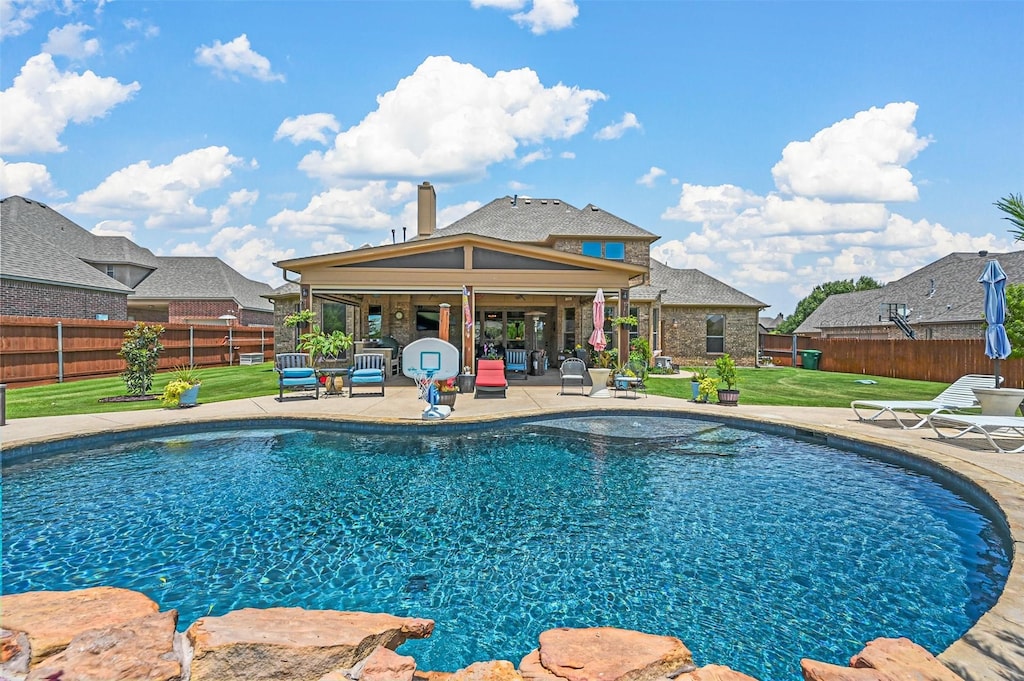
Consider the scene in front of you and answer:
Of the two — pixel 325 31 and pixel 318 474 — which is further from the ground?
pixel 325 31

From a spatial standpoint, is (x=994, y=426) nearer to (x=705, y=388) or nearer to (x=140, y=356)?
(x=705, y=388)

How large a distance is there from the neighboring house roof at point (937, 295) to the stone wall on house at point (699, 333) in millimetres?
9822

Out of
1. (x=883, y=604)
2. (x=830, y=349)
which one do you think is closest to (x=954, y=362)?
(x=830, y=349)

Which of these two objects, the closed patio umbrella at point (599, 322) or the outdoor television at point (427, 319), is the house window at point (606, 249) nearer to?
the outdoor television at point (427, 319)

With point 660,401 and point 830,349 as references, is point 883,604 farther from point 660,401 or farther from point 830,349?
point 830,349

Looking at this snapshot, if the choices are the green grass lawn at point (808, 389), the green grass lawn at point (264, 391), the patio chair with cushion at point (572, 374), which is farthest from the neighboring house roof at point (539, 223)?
the patio chair with cushion at point (572, 374)

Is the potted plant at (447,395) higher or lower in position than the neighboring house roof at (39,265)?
lower

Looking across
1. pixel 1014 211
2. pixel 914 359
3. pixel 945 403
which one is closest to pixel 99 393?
pixel 1014 211

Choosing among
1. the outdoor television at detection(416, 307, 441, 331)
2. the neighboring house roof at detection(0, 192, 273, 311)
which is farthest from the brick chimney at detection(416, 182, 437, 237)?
the neighboring house roof at detection(0, 192, 273, 311)

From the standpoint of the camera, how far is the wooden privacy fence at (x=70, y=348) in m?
15.0

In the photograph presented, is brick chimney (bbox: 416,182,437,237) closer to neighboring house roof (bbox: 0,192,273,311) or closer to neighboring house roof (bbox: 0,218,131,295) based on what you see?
neighboring house roof (bbox: 0,192,273,311)

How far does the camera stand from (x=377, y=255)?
15.6 metres

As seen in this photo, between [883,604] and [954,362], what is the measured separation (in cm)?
1987

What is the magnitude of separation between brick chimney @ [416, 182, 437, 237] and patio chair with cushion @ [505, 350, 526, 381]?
9967 mm
